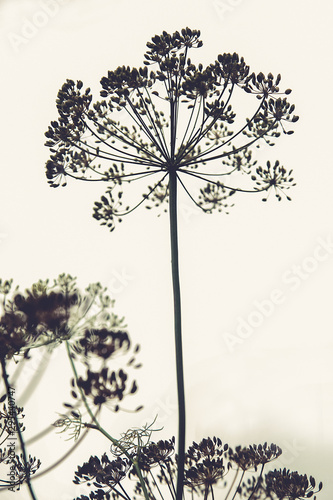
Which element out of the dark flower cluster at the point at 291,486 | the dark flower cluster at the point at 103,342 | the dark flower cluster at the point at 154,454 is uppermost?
the dark flower cluster at the point at 103,342

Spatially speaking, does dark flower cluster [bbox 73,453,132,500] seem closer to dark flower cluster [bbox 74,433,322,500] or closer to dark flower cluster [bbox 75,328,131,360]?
dark flower cluster [bbox 74,433,322,500]

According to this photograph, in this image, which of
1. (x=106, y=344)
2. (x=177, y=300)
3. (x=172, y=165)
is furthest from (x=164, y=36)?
(x=106, y=344)

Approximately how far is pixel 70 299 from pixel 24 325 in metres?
0.14

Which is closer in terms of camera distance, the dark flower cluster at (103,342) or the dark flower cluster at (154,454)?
the dark flower cluster at (103,342)

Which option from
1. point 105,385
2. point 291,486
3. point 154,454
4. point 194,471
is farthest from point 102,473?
point 291,486

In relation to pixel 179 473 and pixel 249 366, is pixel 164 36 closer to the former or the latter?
pixel 179 473

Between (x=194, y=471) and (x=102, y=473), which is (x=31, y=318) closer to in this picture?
(x=102, y=473)

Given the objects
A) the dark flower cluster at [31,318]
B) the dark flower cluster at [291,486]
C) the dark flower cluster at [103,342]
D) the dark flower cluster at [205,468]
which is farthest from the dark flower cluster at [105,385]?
the dark flower cluster at [291,486]

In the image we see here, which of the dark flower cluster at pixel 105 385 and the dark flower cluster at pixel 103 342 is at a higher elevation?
the dark flower cluster at pixel 103 342

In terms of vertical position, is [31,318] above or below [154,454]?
above

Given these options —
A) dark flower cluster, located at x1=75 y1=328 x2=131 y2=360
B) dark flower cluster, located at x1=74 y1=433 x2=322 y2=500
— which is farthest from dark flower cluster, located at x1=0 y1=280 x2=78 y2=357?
dark flower cluster, located at x1=74 y1=433 x2=322 y2=500

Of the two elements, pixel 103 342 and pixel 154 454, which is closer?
pixel 103 342

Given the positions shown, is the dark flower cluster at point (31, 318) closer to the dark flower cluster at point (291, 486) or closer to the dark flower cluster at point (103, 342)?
the dark flower cluster at point (103, 342)

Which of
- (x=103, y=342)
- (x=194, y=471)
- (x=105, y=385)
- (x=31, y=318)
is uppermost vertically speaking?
(x=31, y=318)
